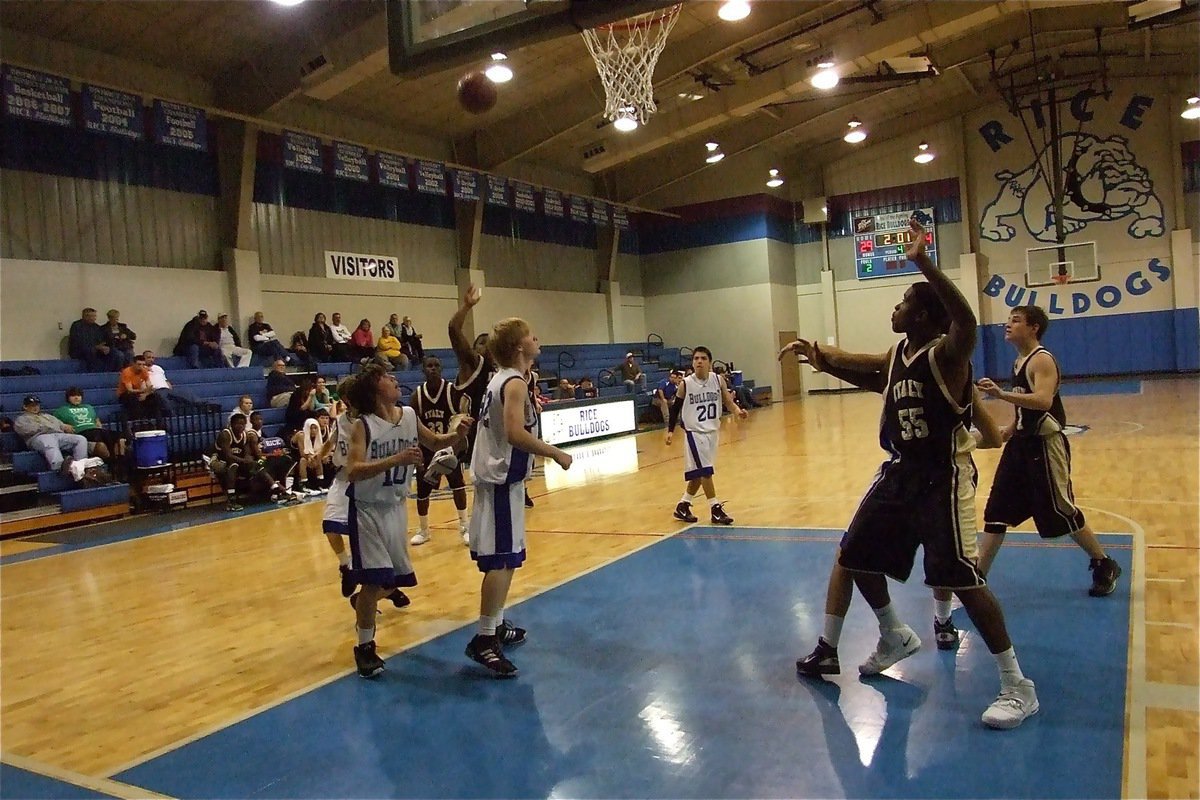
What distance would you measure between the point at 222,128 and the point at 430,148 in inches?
206

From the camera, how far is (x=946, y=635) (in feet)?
14.6

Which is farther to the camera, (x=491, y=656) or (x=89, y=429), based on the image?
(x=89, y=429)

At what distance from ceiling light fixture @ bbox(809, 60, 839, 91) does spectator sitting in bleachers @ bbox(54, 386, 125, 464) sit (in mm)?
14640

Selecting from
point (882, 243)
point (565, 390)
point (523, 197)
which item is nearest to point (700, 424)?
point (565, 390)

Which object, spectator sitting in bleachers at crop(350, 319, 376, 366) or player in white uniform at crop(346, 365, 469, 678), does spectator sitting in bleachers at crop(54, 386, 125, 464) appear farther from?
player in white uniform at crop(346, 365, 469, 678)

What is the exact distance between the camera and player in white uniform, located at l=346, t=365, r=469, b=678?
174 inches

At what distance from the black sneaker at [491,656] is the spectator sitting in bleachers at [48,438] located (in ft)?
29.3

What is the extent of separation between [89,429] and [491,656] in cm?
960

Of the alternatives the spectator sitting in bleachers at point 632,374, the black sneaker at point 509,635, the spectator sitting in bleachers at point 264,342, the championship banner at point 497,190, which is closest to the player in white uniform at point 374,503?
the black sneaker at point 509,635

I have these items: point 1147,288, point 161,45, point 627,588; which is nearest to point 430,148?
point 161,45

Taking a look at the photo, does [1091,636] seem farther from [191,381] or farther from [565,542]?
[191,381]

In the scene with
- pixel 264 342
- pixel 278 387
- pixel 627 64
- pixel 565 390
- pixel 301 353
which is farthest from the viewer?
pixel 565 390

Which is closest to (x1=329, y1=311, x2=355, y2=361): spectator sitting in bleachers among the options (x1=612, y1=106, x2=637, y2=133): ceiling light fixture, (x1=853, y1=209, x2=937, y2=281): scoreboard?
(x1=612, y1=106, x2=637, y2=133): ceiling light fixture

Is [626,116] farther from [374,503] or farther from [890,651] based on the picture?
[890,651]
